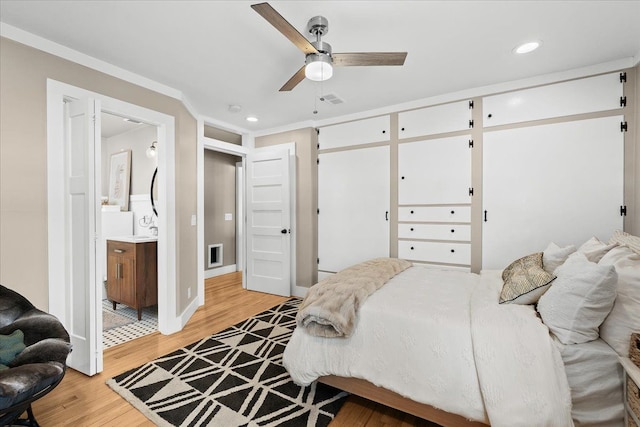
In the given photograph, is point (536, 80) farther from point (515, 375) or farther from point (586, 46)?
point (515, 375)

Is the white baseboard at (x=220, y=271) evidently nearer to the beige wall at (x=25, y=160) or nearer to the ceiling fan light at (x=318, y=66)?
the beige wall at (x=25, y=160)

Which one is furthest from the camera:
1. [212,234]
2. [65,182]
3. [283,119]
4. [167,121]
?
[212,234]

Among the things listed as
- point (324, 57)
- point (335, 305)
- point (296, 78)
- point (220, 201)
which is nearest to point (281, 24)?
point (324, 57)

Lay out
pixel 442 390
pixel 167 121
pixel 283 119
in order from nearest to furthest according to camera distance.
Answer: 1. pixel 442 390
2. pixel 167 121
3. pixel 283 119

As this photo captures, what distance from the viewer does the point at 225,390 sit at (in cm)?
203

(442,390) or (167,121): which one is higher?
(167,121)

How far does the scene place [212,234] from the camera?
541cm

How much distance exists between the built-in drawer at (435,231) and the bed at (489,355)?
121cm

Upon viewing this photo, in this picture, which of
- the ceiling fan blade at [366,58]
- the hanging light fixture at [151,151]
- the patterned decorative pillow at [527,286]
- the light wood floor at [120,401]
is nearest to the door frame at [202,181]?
the hanging light fixture at [151,151]

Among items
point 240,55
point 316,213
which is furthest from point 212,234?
point 240,55

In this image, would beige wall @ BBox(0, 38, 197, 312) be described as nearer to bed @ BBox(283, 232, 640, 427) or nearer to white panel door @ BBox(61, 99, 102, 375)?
white panel door @ BBox(61, 99, 102, 375)

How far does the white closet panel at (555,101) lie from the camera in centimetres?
256

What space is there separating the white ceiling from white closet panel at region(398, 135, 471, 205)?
2.08 ft

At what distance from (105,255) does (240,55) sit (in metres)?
3.09
